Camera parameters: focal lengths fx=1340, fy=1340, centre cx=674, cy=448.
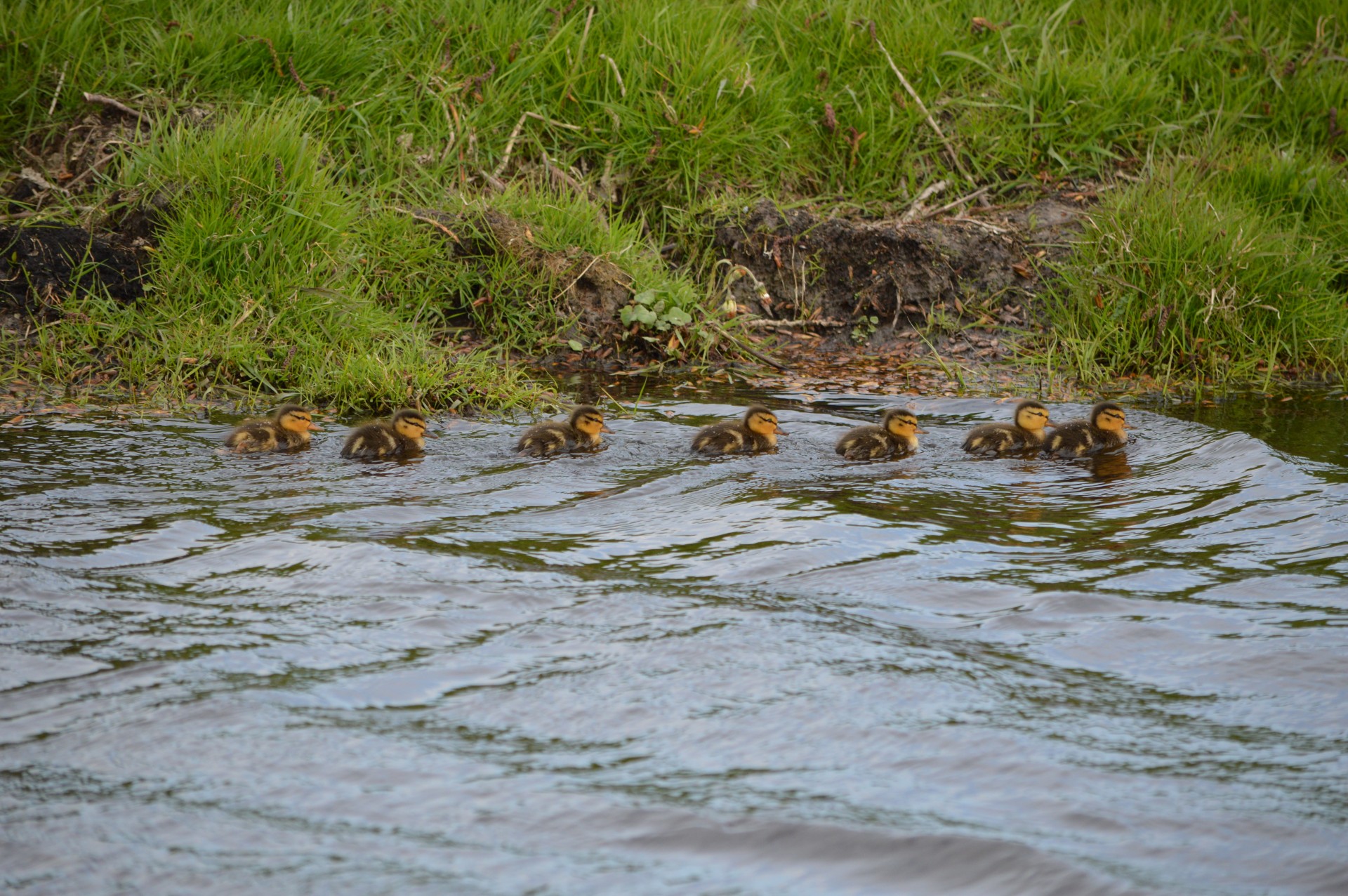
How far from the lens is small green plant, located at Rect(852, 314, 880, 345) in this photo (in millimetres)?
8406

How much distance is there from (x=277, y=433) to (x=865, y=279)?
13.6ft

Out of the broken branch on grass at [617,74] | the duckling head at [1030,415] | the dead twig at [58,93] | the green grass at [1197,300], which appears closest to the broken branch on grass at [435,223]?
the broken branch on grass at [617,74]

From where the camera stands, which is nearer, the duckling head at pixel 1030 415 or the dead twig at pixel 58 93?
the duckling head at pixel 1030 415

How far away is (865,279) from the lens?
855 centimetres

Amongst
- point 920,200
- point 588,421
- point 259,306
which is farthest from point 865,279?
point 259,306

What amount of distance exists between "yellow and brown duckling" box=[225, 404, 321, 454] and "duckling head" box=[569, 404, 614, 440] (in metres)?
1.17

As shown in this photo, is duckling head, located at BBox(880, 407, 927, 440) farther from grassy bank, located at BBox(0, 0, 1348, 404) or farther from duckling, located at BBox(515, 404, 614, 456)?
grassy bank, located at BBox(0, 0, 1348, 404)

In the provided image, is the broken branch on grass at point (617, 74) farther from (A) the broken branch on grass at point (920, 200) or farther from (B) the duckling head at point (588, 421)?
(B) the duckling head at point (588, 421)

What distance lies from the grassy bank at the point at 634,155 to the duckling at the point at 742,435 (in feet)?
4.82

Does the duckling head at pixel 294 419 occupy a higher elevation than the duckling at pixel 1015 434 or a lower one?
lower

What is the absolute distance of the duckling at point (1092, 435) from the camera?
612 cm

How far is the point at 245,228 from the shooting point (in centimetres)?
715

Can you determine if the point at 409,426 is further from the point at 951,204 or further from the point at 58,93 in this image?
the point at 951,204

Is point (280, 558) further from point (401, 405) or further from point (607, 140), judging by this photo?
point (607, 140)
